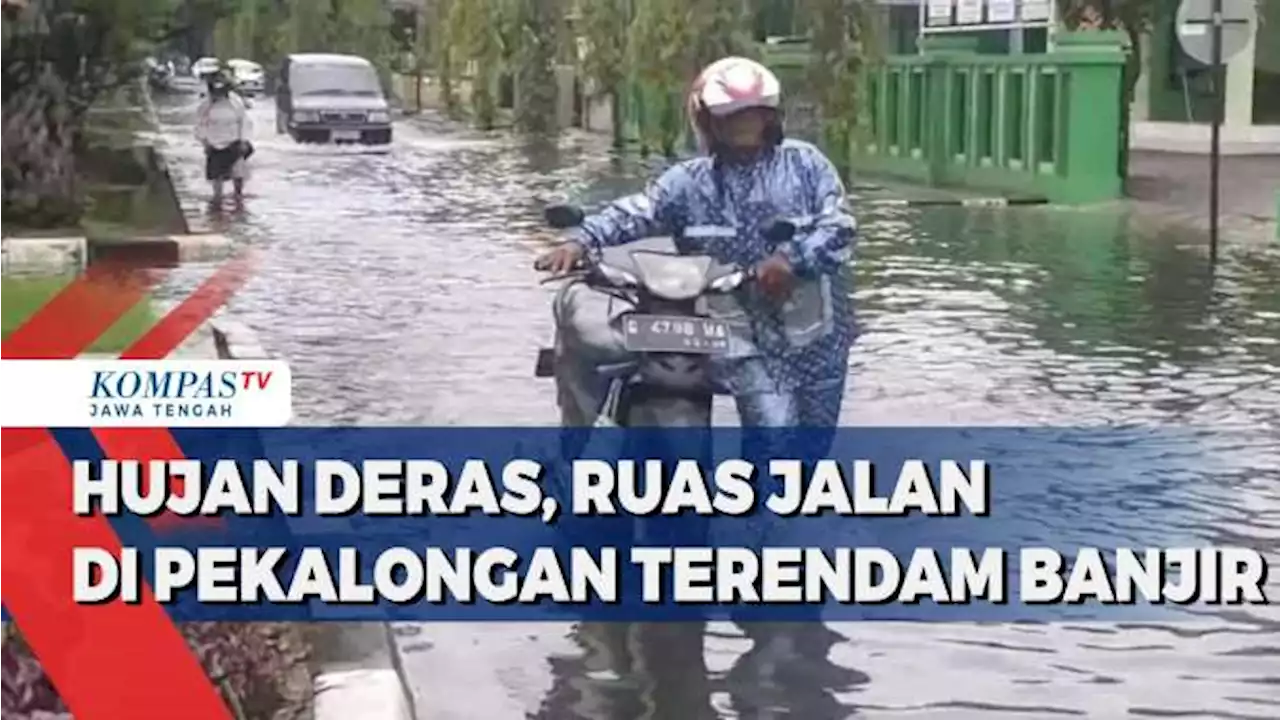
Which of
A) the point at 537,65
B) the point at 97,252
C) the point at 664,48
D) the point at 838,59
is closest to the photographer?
the point at 97,252

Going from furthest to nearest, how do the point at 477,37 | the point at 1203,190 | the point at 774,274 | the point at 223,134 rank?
the point at 477,37, the point at 1203,190, the point at 223,134, the point at 774,274

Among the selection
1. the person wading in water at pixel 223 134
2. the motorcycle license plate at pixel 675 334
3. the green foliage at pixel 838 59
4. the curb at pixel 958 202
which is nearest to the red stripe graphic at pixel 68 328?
the motorcycle license plate at pixel 675 334

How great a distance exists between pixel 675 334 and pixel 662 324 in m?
0.05

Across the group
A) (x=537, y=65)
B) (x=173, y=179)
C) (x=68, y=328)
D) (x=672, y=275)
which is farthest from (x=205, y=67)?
(x=672, y=275)

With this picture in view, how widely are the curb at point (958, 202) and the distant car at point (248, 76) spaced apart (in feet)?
21.1

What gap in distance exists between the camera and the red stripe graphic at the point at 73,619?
5.09m

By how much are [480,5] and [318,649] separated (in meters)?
21.0

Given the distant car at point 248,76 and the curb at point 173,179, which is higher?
the distant car at point 248,76

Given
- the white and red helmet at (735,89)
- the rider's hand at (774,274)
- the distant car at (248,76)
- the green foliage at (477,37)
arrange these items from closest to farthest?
Result: the rider's hand at (774,274)
the white and red helmet at (735,89)
the distant car at (248,76)
the green foliage at (477,37)

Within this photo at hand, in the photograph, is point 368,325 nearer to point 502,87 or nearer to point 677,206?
point 677,206

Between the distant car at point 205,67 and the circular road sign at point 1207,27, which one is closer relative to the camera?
the circular road sign at point 1207,27

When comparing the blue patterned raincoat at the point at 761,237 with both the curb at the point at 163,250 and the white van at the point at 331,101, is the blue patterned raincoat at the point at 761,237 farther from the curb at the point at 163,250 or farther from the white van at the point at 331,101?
the white van at the point at 331,101

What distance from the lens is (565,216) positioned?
680 centimetres

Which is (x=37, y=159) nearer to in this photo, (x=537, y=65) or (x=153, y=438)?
(x=153, y=438)
